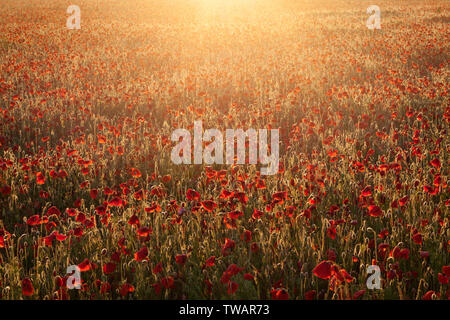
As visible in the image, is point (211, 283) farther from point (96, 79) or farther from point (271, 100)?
point (96, 79)

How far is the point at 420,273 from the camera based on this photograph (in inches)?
96.5

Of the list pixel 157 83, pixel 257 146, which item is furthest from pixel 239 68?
pixel 257 146

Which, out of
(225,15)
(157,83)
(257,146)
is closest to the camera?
(257,146)

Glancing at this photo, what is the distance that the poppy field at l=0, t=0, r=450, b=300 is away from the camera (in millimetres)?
2412

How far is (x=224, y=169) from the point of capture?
4.42 meters

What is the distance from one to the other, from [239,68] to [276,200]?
655 centimetres

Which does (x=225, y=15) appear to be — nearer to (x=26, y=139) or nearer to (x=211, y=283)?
(x=26, y=139)

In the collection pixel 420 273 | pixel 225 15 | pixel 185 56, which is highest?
pixel 225 15

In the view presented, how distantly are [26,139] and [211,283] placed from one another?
4327 mm

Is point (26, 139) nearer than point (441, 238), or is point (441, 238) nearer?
point (441, 238)

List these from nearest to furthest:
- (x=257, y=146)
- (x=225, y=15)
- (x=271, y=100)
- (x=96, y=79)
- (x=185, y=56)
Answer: (x=257, y=146) < (x=271, y=100) < (x=96, y=79) < (x=185, y=56) < (x=225, y=15)

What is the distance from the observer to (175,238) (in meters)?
2.75

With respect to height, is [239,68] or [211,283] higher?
[239,68]

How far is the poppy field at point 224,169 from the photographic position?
95.0 inches
